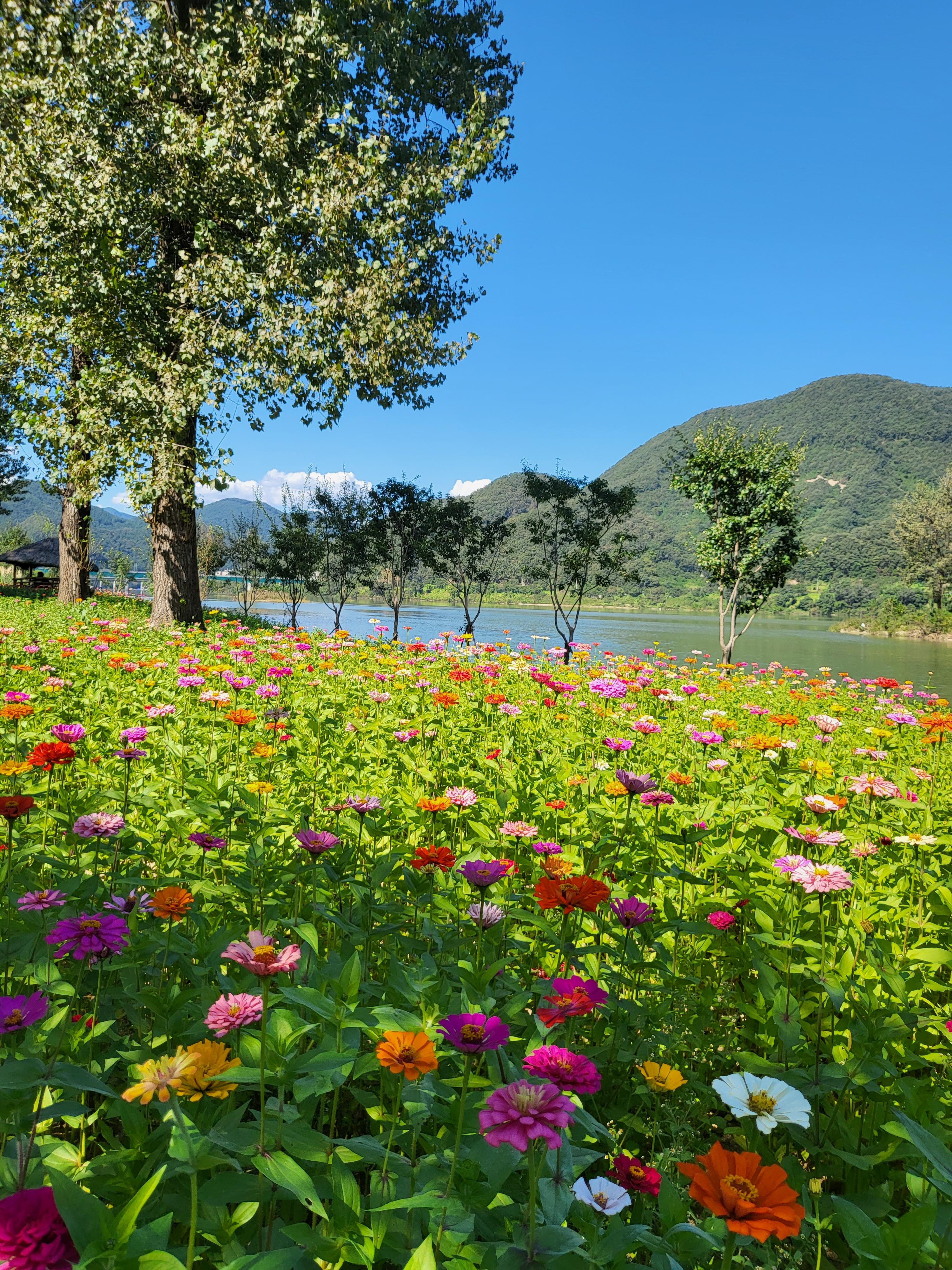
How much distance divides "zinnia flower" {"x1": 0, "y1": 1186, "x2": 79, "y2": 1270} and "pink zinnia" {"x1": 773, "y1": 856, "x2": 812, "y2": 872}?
190 cm

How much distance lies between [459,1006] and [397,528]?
24308 mm

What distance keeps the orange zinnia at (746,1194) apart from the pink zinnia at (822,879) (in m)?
1.15

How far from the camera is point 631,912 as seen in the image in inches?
61.6

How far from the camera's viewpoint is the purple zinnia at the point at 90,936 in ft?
3.99

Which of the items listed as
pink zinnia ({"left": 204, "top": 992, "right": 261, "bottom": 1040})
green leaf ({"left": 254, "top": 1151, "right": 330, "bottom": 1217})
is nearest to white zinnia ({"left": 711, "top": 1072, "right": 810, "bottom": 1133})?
green leaf ({"left": 254, "top": 1151, "right": 330, "bottom": 1217})

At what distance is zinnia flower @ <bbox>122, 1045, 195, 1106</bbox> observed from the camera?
0.76m

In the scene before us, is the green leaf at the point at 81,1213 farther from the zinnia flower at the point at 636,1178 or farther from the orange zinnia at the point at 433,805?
the orange zinnia at the point at 433,805

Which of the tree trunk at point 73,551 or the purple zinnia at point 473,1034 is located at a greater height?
the tree trunk at point 73,551

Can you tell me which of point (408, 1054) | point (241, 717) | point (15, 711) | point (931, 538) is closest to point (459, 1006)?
point (408, 1054)

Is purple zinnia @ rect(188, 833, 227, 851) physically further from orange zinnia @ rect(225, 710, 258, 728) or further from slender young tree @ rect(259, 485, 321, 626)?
slender young tree @ rect(259, 485, 321, 626)

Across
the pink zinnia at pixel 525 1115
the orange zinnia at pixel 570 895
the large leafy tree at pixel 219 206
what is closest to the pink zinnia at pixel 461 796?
the orange zinnia at pixel 570 895

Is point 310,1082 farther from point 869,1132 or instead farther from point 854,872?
point 854,872

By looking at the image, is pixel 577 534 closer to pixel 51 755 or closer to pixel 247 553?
pixel 51 755

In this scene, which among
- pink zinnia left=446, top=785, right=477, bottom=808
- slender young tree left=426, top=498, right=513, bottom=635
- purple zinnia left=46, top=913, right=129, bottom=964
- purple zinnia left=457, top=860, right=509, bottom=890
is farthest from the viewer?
slender young tree left=426, top=498, right=513, bottom=635
